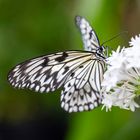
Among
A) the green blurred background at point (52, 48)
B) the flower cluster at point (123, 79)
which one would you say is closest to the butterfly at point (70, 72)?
the flower cluster at point (123, 79)

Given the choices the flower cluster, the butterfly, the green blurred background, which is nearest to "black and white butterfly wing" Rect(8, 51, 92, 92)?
the butterfly

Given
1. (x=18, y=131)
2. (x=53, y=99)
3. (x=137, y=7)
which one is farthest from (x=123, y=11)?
(x=18, y=131)

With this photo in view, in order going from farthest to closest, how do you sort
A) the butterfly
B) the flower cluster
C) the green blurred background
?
the green blurred background < the butterfly < the flower cluster

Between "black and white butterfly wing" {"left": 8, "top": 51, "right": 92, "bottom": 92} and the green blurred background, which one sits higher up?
the green blurred background

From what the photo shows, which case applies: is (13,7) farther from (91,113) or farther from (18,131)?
(91,113)

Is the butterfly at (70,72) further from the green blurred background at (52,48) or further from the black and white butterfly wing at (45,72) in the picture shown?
the green blurred background at (52,48)

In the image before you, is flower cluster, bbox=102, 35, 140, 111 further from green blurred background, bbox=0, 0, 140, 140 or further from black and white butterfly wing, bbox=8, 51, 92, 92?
green blurred background, bbox=0, 0, 140, 140

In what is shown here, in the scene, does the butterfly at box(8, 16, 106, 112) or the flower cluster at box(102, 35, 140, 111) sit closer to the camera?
the flower cluster at box(102, 35, 140, 111)

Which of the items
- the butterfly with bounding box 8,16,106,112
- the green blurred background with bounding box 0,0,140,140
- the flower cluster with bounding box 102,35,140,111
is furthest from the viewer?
the green blurred background with bounding box 0,0,140,140

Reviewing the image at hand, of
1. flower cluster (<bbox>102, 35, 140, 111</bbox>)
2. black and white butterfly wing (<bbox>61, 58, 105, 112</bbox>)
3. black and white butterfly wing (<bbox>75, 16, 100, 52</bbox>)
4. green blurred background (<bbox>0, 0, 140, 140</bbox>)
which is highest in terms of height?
green blurred background (<bbox>0, 0, 140, 140</bbox>)
